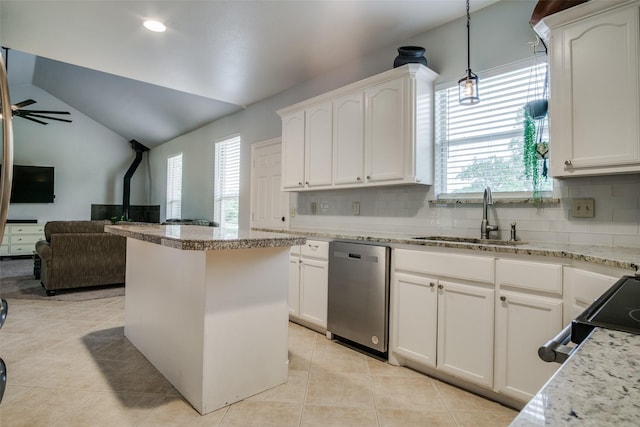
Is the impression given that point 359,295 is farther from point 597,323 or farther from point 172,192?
point 172,192

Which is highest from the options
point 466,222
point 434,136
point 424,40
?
point 424,40

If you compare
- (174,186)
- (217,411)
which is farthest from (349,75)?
(174,186)

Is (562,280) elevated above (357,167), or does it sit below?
below

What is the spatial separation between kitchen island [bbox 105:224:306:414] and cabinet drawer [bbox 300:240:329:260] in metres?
0.81

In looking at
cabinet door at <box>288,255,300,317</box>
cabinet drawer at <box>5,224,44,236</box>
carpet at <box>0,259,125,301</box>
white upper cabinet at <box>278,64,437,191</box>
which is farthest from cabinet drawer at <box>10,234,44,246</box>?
cabinet door at <box>288,255,300,317</box>

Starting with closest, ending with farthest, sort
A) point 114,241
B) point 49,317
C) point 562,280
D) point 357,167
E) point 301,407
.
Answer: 1. point 562,280
2. point 301,407
3. point 357,167
4. point 49,317
5. point 114,241

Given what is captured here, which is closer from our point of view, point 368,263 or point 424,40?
point 368,263

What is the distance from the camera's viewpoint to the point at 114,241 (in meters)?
4.51

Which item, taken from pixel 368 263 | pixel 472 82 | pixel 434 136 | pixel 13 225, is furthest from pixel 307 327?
pixel 13 225

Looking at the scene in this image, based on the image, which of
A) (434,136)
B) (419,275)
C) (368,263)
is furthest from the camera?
(434,136)

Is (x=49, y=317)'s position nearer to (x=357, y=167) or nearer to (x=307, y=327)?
(x=307, y=327)

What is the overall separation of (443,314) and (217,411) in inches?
56.1

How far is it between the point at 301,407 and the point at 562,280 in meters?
1.51

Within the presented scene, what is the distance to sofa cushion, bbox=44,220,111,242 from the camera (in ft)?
13.8
